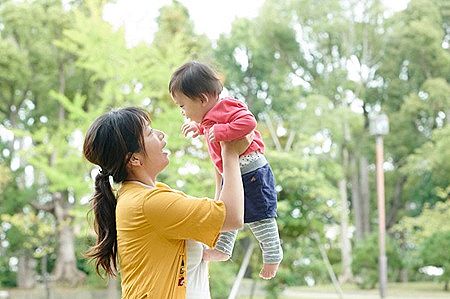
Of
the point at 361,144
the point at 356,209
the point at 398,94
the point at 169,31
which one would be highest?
the point at 169,31

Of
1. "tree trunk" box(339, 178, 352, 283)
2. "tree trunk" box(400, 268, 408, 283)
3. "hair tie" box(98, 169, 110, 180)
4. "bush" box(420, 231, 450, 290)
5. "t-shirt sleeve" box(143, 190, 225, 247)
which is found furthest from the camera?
"tree trunk" box(339, 178, 352, 283)

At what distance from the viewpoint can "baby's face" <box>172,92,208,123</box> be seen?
1217mm

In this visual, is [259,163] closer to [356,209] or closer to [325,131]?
[325,131]

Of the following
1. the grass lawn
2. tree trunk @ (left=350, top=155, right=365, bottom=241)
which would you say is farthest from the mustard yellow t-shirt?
tree trunk @ (left=350, top=155, right=365, bottom=241)

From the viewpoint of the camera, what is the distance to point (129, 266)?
1121mm

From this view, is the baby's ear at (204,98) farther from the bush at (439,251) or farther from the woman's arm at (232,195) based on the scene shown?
the bush at (439,251)

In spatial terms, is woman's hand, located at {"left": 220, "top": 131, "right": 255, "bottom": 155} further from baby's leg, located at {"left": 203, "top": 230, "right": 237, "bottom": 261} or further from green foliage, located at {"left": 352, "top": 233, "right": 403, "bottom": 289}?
green foliage, located at {"left": 352, "top": 233, "right": 403, "bottom": 289}

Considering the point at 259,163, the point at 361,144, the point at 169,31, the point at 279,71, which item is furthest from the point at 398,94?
the point at 259,163

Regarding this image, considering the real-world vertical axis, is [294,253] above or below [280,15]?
below

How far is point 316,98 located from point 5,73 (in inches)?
173

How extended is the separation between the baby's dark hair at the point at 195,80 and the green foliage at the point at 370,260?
9777 millimetres

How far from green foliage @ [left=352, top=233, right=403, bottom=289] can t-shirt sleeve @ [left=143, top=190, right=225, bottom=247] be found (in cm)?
987

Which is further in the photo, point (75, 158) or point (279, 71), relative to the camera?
point (279, 71)

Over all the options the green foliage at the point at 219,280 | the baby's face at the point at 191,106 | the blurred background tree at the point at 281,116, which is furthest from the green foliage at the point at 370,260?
the baby's face at the point at 191,106
